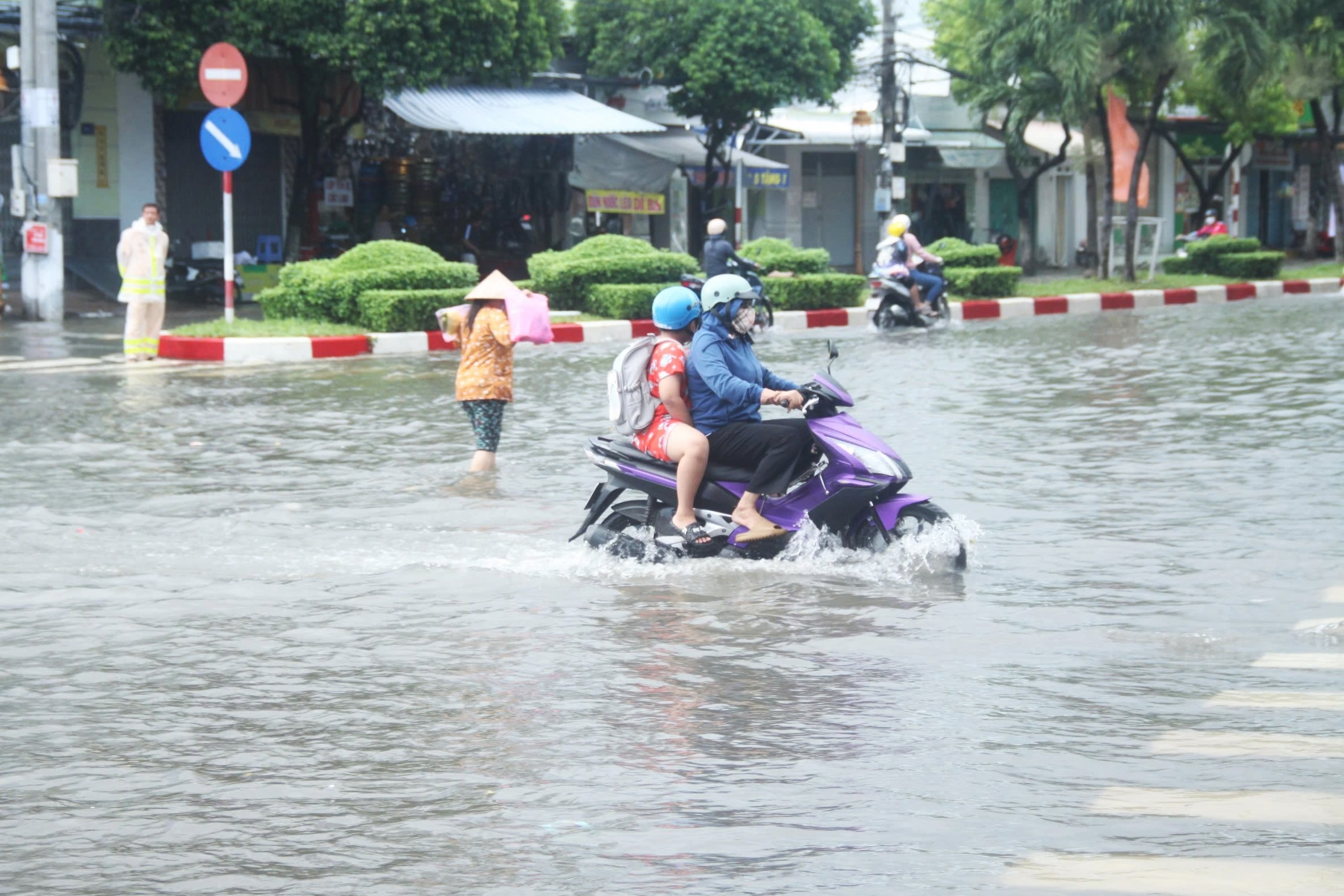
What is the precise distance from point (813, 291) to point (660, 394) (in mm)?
16391

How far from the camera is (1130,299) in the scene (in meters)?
26.5

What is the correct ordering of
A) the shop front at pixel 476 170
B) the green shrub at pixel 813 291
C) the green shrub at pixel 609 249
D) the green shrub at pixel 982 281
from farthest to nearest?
the shop front at pixel 476 170
the green shrub at pixel 982 281
the green shrub at pixel 813 291
the green shrub at pixel 609 249

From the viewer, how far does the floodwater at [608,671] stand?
421cm

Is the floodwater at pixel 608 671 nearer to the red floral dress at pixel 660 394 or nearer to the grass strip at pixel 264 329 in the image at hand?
the red floral dress at pixel 660 394

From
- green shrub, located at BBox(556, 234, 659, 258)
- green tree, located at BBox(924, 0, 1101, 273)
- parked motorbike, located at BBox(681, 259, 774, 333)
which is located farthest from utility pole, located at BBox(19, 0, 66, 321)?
green tree, located at BBox(924, 0, 1101, 273)

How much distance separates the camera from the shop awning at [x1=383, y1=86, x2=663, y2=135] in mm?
26125

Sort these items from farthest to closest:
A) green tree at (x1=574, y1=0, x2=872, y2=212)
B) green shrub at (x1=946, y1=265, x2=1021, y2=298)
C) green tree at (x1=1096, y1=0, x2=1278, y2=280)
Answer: green tree at (x1=574, y1=0, x2=872, y2=212), green tree at (x1=1096, y1=0, x2=1278, y2=280), green shrub at (x1=946, y1=265, x2=1021, y2=298)

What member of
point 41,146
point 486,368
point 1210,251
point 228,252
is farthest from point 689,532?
point 1210,251

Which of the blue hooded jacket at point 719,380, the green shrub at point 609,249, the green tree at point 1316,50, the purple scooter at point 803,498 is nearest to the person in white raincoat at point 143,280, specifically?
the green shrub at point 609,249

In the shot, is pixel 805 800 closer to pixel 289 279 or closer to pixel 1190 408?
pixel 1190 408

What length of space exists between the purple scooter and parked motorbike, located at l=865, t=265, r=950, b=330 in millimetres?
13341

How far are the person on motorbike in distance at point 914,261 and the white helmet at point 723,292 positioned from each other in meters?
13.6

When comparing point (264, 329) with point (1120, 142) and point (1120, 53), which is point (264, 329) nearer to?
point (1120, 53)

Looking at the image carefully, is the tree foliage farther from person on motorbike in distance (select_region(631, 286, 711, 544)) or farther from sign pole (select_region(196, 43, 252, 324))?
person on motorbike in distance (select_region(631, 286, 711, 544))
